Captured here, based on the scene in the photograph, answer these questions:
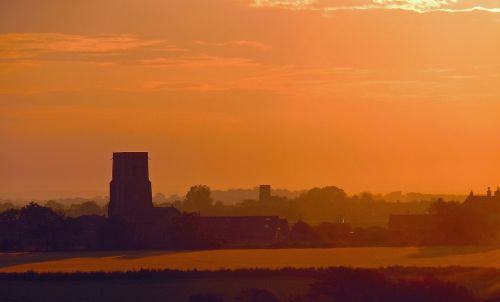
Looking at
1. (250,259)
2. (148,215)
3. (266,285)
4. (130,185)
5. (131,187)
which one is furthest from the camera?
(130,185)

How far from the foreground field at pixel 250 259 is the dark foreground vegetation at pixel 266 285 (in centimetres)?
526

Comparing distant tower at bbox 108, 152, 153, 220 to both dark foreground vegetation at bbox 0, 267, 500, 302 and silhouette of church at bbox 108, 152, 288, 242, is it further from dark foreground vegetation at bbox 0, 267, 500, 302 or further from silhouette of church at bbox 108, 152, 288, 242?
dark foreground vegetation at bbox 0, 267, 500, 302

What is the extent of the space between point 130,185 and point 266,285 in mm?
67367

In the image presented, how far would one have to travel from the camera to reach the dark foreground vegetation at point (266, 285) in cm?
5575

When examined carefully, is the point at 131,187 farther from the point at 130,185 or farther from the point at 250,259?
the point at 250,259

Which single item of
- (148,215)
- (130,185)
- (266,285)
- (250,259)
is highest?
(130,185)

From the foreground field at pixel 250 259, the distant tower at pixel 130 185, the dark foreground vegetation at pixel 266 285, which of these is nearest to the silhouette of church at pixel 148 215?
the distant tower at pixel 130 185

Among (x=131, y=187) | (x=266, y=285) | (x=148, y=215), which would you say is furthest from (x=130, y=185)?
(x=266, y=285)

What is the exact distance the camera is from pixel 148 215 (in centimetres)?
12369

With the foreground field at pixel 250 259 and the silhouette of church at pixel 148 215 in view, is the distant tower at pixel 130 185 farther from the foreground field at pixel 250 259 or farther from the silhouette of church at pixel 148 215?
the foreground field at pixel 250 259

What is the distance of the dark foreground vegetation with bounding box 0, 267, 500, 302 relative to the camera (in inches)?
2195

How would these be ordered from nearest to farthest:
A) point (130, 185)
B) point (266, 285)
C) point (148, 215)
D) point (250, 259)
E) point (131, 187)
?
point (266, 285) → point (250, 259) → point (148, 215) → point (131, 187) → point (130, 185)

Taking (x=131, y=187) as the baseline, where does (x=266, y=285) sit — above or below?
below

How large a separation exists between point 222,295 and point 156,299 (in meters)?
3.09
